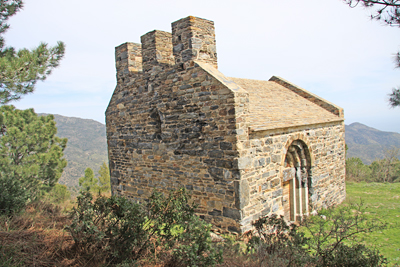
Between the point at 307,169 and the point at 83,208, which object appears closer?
the point at 83,208

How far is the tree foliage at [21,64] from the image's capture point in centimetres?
700

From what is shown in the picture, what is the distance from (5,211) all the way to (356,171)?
2180 centimetres

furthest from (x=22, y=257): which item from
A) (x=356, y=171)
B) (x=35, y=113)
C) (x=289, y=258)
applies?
(x=356, y=171)

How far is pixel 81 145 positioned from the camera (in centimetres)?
7100

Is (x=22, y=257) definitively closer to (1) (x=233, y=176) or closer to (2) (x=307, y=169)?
(1) (x=233, y=176)

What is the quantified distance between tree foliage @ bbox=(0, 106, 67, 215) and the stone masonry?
6.89 metres

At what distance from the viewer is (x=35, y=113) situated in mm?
16141

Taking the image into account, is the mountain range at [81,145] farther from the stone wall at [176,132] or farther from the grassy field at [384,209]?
the grassy field at [384,209]

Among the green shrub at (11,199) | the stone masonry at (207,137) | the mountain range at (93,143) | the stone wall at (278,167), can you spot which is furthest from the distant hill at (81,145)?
the stone wall at (278,167)

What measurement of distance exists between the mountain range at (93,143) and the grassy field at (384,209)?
38167 mm

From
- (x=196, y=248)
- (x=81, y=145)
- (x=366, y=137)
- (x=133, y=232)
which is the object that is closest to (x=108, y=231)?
(x=133, y=232)

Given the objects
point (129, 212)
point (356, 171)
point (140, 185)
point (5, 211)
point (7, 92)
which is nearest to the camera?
point (129, 212)

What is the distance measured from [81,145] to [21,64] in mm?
68953

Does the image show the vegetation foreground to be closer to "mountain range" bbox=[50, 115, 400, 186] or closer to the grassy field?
the grassy field
